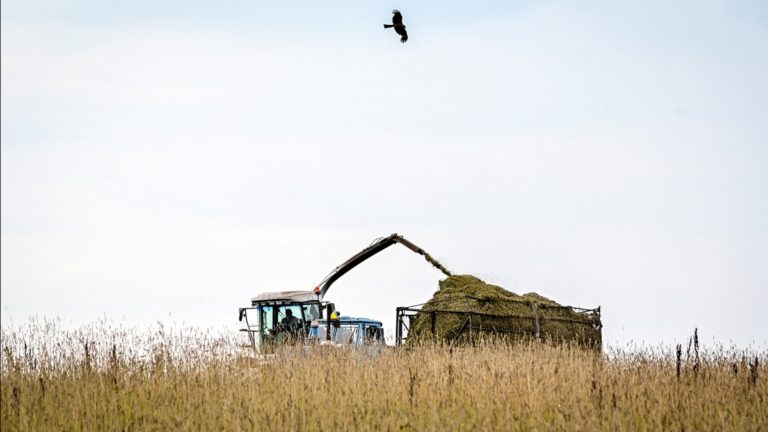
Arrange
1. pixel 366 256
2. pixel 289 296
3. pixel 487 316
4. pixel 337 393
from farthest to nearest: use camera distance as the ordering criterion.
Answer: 1. pixel 366 256
2. pixel 289 296
3. pixel 487 316
4. pixel 337 393

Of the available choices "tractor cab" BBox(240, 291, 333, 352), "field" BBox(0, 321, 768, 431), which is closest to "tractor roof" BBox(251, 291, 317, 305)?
"tractor cab" BBox(240, 291, 333, 352)

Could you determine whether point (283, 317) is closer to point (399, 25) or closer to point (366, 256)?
point (366, 256)

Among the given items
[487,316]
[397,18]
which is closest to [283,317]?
[487,316]

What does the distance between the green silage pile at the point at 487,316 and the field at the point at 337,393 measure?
4.33m

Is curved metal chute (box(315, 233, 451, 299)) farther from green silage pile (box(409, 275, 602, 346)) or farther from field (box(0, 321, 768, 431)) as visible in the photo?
field (box(0, 321, 768, 431))

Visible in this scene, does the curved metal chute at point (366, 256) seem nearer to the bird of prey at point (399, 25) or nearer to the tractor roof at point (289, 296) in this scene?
the tractor roof at point (289, 296)

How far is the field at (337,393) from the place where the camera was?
8.62 metres

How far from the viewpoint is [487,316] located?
17094 millimetres

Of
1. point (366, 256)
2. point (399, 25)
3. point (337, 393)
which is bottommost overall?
point (337, 393)

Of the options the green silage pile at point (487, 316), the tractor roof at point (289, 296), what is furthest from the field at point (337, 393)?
the tractor roof at point (289, 296)

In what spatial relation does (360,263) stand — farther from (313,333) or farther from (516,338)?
(516,338)

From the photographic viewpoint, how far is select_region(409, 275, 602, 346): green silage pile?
16.8 metres

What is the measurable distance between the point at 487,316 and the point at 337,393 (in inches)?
295

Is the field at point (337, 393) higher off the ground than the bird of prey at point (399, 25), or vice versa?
the bird of prey at point (399, 25)
